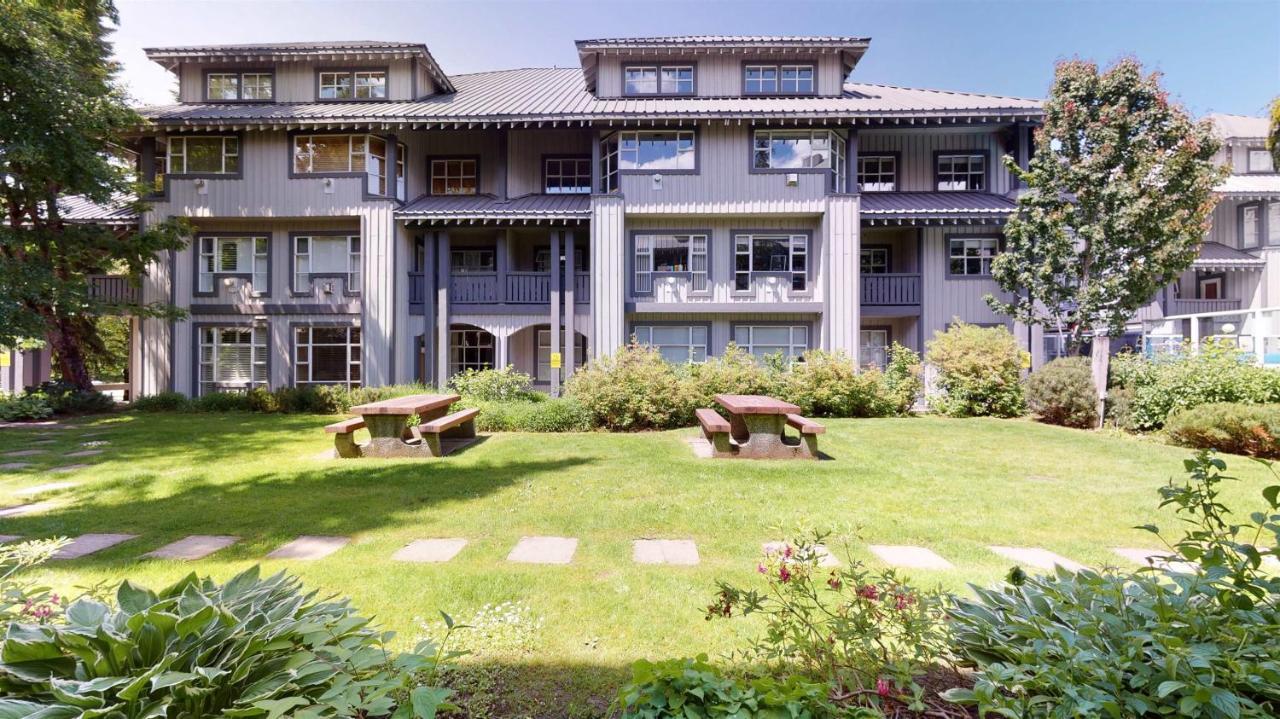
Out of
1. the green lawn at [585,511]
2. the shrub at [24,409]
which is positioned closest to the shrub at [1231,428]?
the green lawn at [585,511]

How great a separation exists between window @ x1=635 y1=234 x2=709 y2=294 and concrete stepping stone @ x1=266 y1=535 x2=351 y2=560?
13.4m

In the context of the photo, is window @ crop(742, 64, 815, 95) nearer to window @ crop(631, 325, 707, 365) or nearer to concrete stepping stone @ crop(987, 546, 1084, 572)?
window @ crop(631, 325, 707, 365)

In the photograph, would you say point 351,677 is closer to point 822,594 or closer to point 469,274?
point 822,594

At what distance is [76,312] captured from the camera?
46.0 ft

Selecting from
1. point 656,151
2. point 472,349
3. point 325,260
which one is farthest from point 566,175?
point 325,260

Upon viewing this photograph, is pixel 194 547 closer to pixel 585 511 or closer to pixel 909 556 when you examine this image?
pixel 585 511

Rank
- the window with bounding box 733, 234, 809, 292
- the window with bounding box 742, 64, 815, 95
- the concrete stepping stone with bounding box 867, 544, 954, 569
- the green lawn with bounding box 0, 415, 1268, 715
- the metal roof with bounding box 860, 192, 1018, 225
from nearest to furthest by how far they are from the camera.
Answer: the green lawn with bounding box 0, 415, 1268, 715, the concrete stepping stone with bounding box 867, 544, 954, 569, the metal roof with bounding box 860, 192, 1018, 225, the window with bounding box 733, 234, 809, 292, the window with bounding box 742, 64, 815, 95

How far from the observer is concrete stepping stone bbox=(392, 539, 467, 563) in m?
4.47

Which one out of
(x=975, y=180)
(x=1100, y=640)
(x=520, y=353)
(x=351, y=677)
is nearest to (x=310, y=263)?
(x=520, y=353)

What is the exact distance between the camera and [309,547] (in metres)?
4.79

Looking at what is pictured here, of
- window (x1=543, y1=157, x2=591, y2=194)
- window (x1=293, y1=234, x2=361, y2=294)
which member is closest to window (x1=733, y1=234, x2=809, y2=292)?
window (x1=543, y1=157, x2=591, y2=194)

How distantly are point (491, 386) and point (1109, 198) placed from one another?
15516mm

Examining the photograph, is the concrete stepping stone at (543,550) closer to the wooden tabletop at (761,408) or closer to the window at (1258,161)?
the wooden tabletop at (761,408)

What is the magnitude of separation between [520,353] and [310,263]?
7.22 meters
